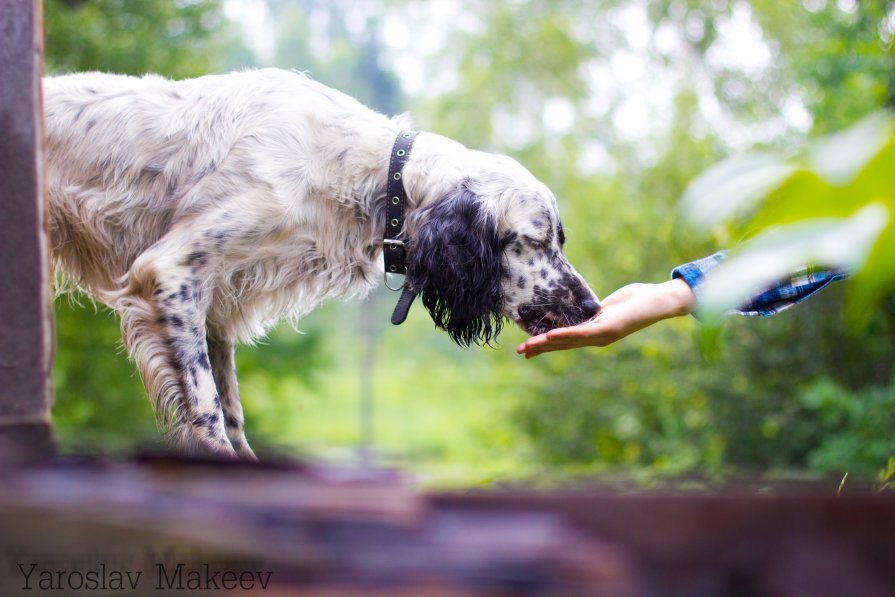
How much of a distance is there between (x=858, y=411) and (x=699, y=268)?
572cm

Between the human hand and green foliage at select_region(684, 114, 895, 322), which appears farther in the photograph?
the human hand

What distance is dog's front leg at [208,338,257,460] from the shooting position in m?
3.43

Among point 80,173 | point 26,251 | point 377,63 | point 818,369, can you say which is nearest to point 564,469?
point 818,369

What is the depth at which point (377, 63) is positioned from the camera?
100ft

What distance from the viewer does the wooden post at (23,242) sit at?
1418 mm

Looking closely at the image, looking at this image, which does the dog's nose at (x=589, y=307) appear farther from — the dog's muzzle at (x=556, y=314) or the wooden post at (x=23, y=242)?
the wooden post at (x=23, y=242)

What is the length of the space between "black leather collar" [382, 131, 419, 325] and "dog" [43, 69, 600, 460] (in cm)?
4

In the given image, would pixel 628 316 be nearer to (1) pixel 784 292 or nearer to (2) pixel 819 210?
(1) pixel 784 292

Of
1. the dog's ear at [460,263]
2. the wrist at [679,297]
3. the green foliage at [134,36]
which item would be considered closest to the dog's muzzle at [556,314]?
the dog's ear at [460,263]

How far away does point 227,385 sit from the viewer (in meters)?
3.56

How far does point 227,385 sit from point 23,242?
82.6 inches

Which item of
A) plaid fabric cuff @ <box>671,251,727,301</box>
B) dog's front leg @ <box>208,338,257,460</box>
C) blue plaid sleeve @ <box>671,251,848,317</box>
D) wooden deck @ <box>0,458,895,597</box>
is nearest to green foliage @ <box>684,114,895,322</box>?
wooden deck @ <box>0,458,895,597</box>

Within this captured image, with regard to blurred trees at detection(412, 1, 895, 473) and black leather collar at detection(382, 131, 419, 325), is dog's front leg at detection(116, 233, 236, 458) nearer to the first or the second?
black leather collar at detection(382, 131, 419, 325)

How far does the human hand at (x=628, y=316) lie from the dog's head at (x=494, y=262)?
0.72m
